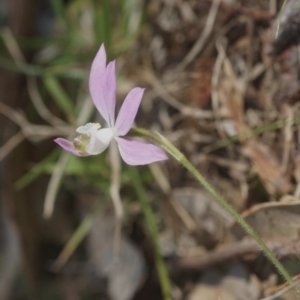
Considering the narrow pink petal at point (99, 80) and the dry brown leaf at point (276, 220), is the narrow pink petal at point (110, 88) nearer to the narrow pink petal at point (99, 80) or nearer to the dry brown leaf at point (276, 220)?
the narrow pink petal at point (99, 80)

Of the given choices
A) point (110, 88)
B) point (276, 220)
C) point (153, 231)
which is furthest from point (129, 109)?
point (153, 231)

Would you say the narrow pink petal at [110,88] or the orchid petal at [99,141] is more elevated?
the narrow pink petal at [110,88]

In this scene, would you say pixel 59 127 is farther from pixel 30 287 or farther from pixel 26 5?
pixel 30 287

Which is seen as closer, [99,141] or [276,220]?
[99,141]

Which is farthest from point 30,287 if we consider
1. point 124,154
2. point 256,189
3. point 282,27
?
point 282,27

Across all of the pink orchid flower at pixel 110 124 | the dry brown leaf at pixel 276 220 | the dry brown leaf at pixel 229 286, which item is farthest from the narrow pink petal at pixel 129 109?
the dry brown leaf at pixel 229 286

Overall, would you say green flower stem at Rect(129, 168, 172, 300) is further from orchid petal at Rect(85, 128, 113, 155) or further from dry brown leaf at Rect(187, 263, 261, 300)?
orchid petal at Rect(85, 128, 113, 155)

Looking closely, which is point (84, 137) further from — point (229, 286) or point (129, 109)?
point (229, 286)
